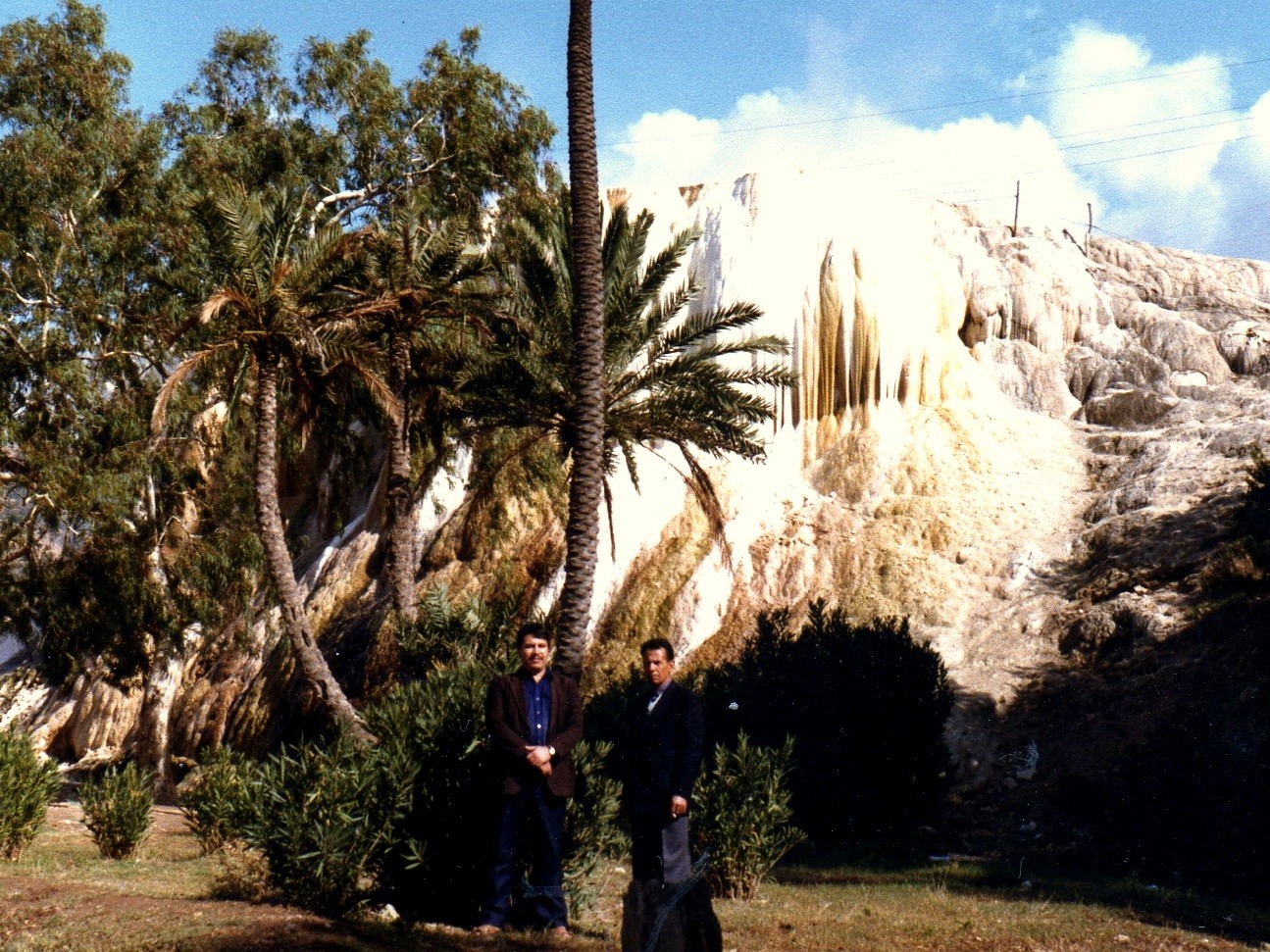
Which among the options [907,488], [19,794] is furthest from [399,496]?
[907,488]

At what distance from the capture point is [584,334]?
12.8 m

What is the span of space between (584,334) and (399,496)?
7301mm

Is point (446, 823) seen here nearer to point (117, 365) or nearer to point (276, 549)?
point (276, 549)

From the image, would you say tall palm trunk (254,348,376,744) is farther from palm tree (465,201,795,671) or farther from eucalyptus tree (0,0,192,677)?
eucalyptus tree (0,0,192,677)

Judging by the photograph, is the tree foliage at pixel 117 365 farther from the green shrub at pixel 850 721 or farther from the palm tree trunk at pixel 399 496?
the green shrub at pixel 850 721

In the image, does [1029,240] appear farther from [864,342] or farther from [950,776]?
[950,776]

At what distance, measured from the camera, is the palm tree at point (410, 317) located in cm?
1864

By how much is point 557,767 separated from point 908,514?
58.9ft

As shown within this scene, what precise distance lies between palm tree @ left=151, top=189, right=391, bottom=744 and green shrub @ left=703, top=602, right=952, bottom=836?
500cm

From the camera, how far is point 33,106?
2341 cm

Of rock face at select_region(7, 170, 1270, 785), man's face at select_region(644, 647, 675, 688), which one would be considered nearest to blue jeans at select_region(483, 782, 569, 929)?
man's face at select_region(644, 647, 675, 688)

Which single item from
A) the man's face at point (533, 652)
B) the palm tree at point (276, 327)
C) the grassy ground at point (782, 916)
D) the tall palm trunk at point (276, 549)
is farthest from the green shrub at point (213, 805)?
the man's face at point (533, 652)

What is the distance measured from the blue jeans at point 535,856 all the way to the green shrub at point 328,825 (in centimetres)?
98

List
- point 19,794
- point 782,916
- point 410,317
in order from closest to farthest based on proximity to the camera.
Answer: point 782,916 < point 19,794 < point 410,317
